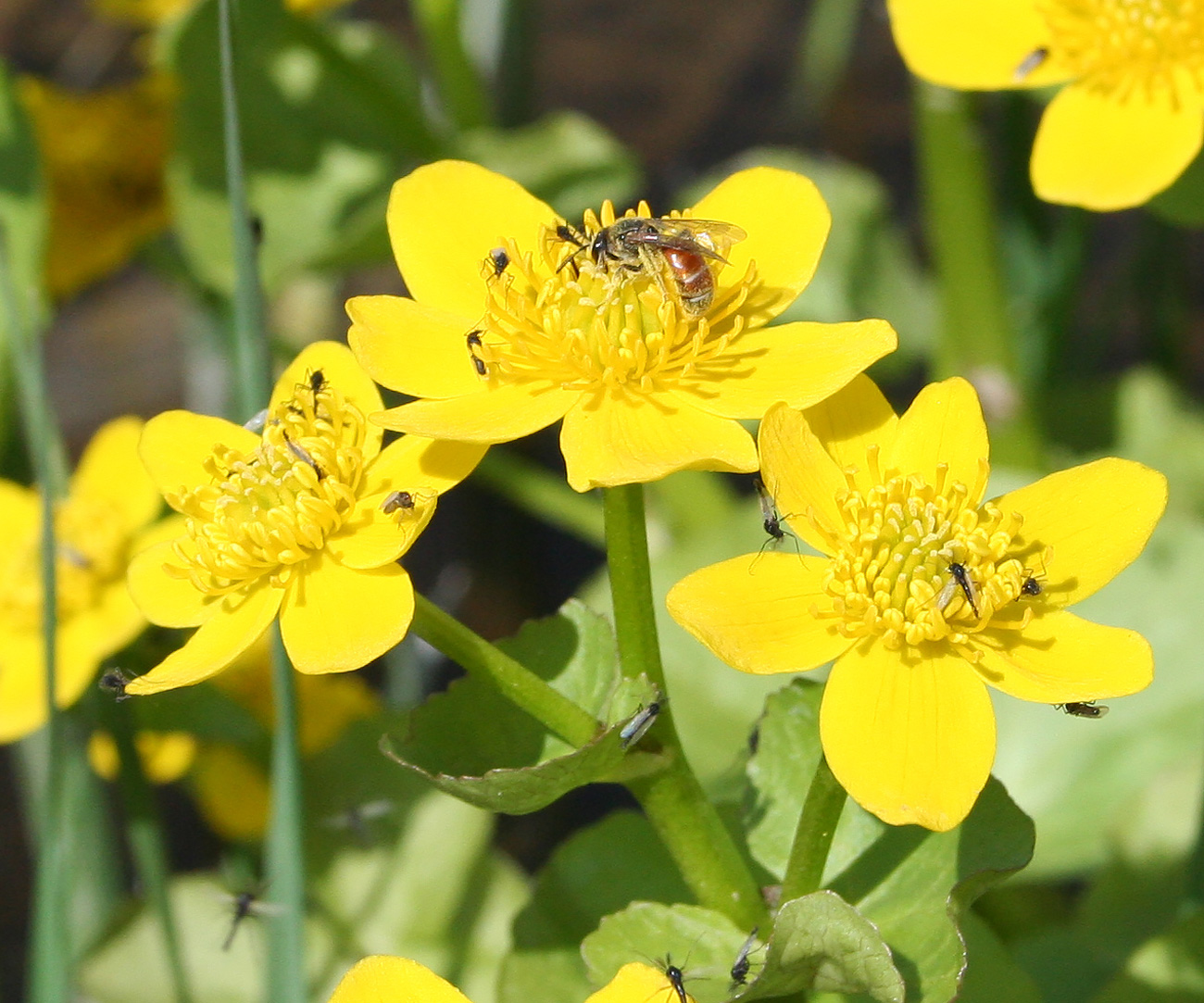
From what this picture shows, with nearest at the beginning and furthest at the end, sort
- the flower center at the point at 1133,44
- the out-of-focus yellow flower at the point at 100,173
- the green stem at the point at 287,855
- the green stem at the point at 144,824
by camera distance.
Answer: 1. the green stem at the point at 287,855
2. the green stem at the point at 144,824
3. the flower center at the point at 1133,44
4. the out-of-focus yellow flower at the point at 100,173

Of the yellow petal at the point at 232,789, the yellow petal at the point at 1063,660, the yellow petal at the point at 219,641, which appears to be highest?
the yellow petal at the point at 219,641

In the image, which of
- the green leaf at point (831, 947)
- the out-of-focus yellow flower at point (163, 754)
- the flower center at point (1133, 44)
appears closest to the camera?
the green leaf at point (831, 947)

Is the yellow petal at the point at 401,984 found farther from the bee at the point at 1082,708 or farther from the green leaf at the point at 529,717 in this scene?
the bee at the point at 1082,708

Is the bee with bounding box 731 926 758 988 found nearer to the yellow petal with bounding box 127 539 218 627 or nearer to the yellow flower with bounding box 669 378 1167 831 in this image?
the yellow flower with bounding box 669 378 1167 831

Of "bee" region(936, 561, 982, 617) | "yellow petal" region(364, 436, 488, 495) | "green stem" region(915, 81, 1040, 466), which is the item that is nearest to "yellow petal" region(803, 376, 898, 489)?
"bee" region(936, 561, 982, 617)

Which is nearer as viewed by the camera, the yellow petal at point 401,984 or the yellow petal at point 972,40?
the yellow petal at point 401,984

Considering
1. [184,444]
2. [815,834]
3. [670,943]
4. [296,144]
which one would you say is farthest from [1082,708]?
[296,144]

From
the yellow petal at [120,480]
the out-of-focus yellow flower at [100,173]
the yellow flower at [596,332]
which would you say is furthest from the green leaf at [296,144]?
the yellow flower at [596,332]

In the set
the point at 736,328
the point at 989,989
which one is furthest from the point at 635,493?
the point at 989,989

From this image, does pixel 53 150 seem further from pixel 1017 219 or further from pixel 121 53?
pixel 121 53
